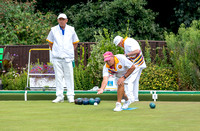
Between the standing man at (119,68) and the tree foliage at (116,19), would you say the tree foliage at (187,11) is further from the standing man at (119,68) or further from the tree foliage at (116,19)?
the standing man at (119,68)

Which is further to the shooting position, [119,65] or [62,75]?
[62,75]

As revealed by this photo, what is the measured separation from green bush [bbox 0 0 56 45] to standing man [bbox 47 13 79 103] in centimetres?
658

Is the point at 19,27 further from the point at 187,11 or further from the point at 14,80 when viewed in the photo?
the point at 187,11

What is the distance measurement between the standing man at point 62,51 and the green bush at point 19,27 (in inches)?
259

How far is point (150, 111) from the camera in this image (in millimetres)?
7324

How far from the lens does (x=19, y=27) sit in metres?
16.1

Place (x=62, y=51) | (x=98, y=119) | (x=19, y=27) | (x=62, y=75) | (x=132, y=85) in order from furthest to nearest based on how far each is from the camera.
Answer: (x=19, y=27) < (x=62, y=75) < (x=62, y=51) < (x=132, y=85) < (x=98, y=119)

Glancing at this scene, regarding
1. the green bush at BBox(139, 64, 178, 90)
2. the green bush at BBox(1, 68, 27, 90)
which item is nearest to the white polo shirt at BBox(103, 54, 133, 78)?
the green bush at BBox(139, 64, 178, 90)

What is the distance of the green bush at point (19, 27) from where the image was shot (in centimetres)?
1587

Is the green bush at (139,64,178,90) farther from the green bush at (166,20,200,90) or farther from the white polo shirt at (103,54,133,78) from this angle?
the white polo shirt at (103,54,133,78)

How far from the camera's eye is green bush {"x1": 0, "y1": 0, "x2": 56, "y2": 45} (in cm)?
1587

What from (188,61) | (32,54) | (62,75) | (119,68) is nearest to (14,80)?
(32,54)

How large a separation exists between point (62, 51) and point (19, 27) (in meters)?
7.27

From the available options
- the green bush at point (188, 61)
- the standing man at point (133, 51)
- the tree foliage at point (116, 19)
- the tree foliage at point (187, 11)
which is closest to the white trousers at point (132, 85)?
the standing man at point (133, 51)
